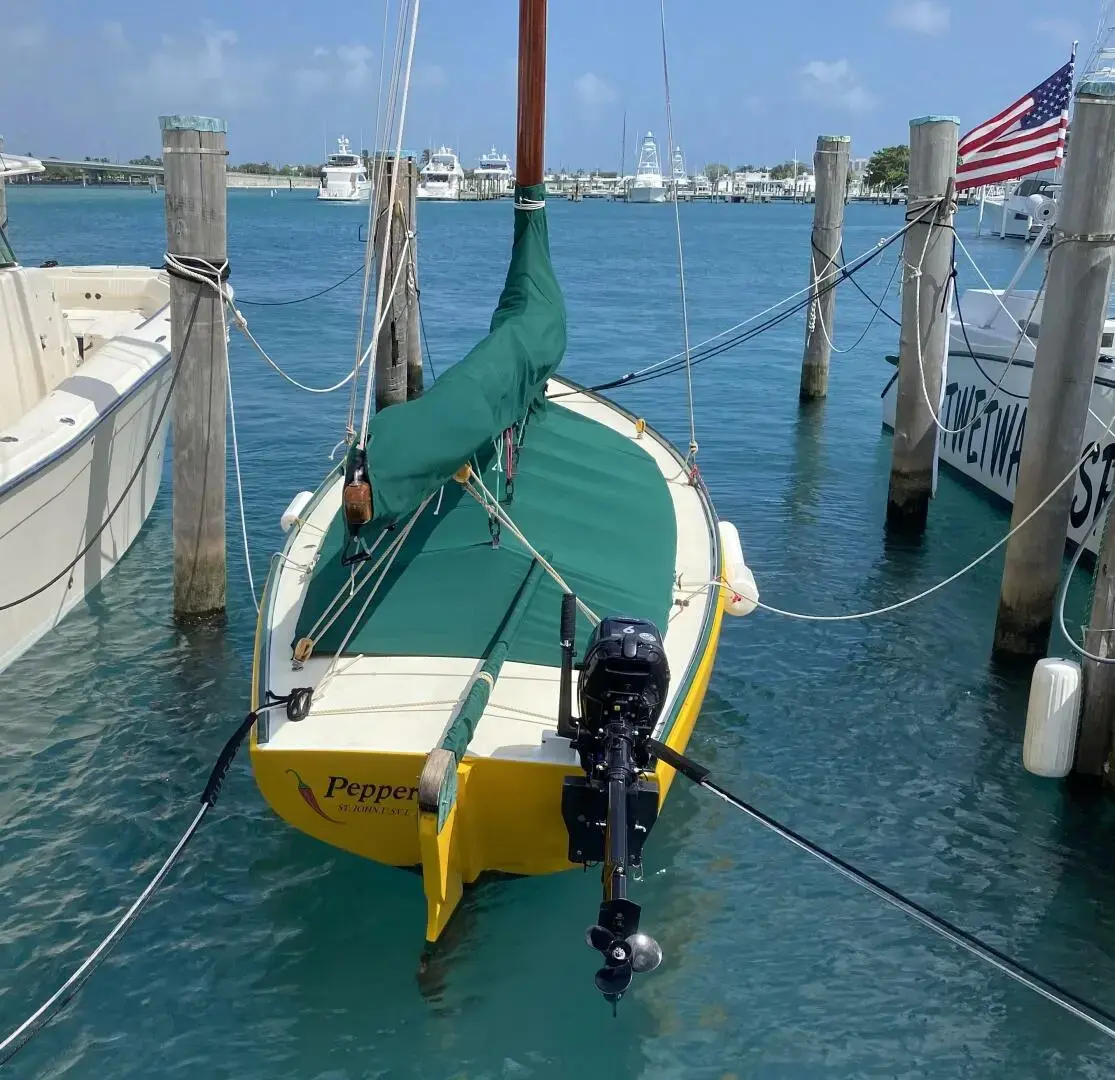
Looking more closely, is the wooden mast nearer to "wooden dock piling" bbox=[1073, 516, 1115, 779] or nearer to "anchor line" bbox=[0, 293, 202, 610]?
"anchor line" bbox=[0, 293, 202, 610]

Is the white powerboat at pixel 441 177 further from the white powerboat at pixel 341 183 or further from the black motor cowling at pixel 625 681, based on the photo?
the black motor cowling at pixel 625 681

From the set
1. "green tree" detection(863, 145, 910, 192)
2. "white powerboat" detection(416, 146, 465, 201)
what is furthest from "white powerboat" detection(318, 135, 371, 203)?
"green tree" detection(863, 145, 910, 192)

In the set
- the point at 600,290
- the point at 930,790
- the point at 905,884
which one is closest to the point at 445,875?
the point at 905,884

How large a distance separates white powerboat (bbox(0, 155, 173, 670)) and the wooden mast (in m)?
3.27

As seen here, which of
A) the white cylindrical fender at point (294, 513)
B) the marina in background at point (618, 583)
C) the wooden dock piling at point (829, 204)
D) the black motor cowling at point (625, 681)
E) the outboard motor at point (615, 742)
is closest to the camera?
the outboard motor at point (615, 742)

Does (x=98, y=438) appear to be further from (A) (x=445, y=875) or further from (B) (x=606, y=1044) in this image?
(B) (x=606, y=1044)

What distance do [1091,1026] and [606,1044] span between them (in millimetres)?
2249

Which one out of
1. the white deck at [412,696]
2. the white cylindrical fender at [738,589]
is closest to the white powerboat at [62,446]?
the white deck at [412,696]

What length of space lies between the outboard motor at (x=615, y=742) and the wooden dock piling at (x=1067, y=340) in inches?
165

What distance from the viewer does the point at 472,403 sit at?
5.84 m

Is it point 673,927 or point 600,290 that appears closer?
point 673,927

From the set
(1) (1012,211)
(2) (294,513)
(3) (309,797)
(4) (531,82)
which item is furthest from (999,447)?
(1) (1012,211)

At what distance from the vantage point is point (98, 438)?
362 inches

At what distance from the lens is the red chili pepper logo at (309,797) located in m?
5.14
